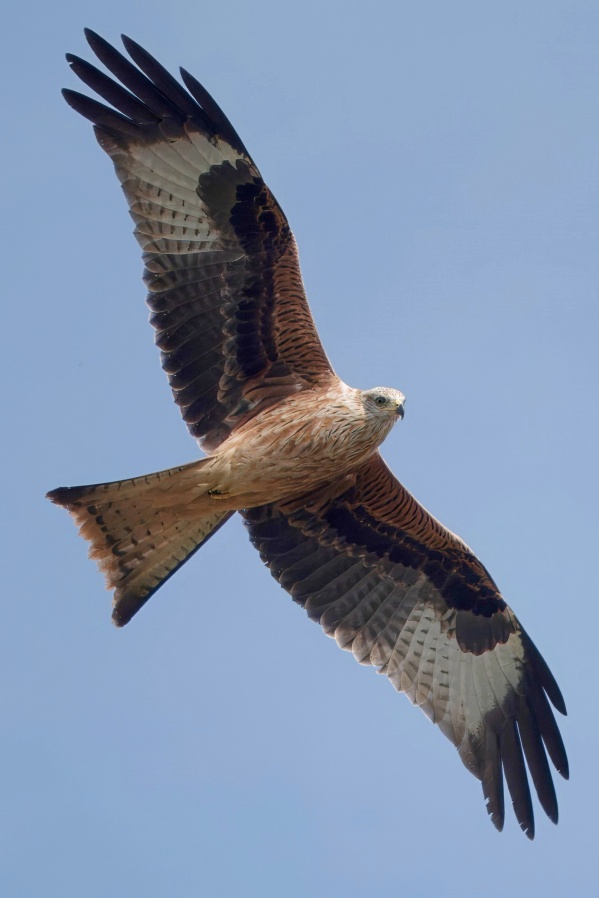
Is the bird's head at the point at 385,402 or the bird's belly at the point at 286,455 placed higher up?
the bird's head at the point at 385,402

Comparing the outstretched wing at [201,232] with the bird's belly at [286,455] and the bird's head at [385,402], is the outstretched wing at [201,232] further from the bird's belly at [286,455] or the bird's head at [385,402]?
the bird's head at [385,402]

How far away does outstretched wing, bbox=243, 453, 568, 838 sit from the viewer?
12.2 m

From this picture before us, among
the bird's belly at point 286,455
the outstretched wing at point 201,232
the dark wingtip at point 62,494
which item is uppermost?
the outstretched wing at point 201,232

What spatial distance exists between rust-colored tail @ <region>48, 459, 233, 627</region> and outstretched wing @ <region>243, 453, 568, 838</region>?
930 mm

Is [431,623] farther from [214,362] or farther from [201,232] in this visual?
[201,232]

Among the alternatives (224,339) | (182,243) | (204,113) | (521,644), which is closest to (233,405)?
(224,339)

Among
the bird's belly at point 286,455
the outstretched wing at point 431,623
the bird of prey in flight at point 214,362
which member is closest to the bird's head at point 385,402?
the bird of prey in flight at point 214,362

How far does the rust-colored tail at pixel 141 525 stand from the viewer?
11.0 metres

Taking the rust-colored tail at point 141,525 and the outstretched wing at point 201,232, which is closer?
the rust-colored tail at point 141,525

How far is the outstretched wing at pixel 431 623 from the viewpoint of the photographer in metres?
12.2

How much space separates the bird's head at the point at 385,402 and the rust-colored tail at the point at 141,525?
136cm

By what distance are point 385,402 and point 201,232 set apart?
6.64 ft

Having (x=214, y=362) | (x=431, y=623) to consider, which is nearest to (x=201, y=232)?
(x=214, y=362)

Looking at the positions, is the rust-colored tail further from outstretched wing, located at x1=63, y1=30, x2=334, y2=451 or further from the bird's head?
the bird's head
